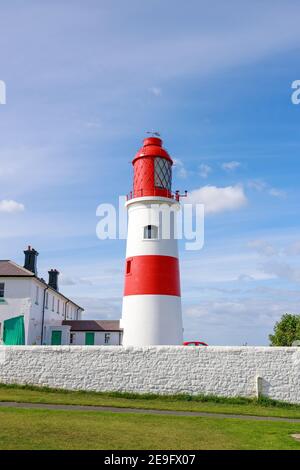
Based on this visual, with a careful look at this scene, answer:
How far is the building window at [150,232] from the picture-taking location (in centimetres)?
2220

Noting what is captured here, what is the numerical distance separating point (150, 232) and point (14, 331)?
10766 mm

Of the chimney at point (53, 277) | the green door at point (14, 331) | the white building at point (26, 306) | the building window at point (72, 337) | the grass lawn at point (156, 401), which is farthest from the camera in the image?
the chimney at point (53, 277)

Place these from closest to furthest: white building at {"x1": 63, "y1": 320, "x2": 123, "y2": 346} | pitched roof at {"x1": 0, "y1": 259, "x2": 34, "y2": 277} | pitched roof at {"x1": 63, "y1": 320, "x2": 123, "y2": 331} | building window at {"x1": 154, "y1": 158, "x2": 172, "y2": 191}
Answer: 1. building window at {"x1": 154, "y1": 158, "x2": 172, "y2": 191}
2. pitched roof at {"x1": 0, "y1": 259, "x2": 34, "y2": 277}
3. white building at {"x1": 63, "y1": 320, "x2": 123, "y2": 346}
4. pitched roof at {"x1": 63, "y1": 320, "x2": 123, "y2": 331}

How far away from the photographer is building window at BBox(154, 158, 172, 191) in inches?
907

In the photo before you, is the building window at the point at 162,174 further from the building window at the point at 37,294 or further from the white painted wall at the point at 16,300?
the building window at the point at 37,294

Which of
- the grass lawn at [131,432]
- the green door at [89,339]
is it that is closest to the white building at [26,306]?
the green door at [89,339]

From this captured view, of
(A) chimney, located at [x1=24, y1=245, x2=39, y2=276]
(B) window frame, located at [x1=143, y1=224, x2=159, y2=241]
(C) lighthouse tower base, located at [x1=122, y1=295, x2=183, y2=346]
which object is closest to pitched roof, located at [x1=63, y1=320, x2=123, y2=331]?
(A) chimney, located at [x1=24, y1=245, x2=39, y2=276]

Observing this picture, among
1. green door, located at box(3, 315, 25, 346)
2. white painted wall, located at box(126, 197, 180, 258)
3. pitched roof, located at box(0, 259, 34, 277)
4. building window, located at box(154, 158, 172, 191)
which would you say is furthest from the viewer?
pitched roof, located at box(0, 259, 34, 277)

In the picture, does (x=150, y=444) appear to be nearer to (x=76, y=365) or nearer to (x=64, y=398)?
(x=64, y=398)

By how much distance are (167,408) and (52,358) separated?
17.9 feet

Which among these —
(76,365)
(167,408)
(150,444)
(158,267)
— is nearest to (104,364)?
(76,365)

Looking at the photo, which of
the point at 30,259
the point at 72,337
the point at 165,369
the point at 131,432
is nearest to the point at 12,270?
the point at 30,259

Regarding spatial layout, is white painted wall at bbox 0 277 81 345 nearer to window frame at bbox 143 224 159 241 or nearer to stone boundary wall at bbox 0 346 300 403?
stone boundary wall at bbox 0 346 300 403

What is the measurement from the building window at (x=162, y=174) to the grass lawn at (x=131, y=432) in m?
12.3
